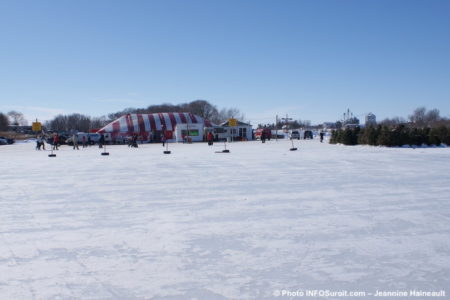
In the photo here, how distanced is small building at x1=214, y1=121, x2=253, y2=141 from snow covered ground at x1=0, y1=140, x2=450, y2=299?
4082 centimetres

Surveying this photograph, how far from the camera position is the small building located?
49562mm

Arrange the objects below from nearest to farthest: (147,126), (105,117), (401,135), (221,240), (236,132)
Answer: (221,240) < (401,135) < (147,126) < (236,132) < (105,117)

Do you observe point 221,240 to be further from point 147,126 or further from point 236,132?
point 147,126

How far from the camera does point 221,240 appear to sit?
459 centimetres

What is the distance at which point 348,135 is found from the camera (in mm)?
28438

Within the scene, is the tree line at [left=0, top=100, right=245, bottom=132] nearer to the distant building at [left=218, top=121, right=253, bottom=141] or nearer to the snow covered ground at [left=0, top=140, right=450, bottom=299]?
the distant building at [left=218, top=121, right=253, bottom=141]

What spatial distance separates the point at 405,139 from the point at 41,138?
93.3 feet

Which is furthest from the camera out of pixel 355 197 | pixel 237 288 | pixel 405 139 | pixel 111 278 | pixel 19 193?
pixel 405 139

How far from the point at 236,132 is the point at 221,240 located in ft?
151

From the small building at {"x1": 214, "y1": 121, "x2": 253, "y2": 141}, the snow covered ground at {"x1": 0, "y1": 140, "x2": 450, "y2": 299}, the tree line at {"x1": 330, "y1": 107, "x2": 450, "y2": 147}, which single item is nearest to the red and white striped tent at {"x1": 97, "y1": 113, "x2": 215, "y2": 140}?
the small building at {"x1": 214, "y1": 121, "x2": 253, "y2": 141}

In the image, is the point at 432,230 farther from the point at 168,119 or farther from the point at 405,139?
the point at 168,119

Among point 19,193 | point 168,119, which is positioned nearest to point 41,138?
point 168,119

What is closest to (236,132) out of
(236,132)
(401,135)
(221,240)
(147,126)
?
(236,132)

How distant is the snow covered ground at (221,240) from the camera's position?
336cm
